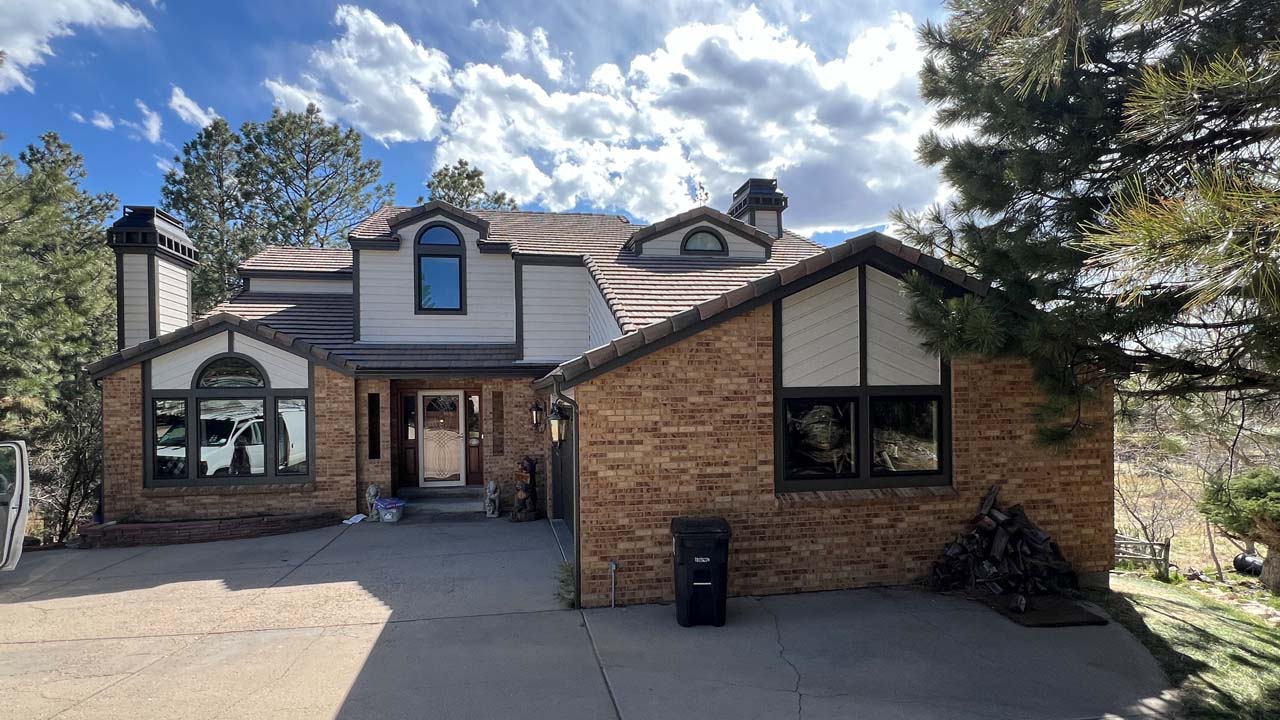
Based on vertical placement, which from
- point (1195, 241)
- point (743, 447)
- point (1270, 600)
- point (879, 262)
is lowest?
point (1270, 600)

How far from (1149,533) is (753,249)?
9516mm

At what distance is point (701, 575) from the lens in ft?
21.0

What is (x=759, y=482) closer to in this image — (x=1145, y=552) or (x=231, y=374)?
(x=1145, y=552)

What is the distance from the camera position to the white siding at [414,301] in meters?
12.8

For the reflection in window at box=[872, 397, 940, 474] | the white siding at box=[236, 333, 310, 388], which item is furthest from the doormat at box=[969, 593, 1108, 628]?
the white siding at box=[236, 333, 310, 388]

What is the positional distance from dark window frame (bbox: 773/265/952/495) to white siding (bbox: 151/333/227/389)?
9684mm

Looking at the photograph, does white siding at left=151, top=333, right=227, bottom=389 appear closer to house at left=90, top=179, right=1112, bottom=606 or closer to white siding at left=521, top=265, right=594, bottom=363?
house at left=90, top=179, right=1112, bottom=606

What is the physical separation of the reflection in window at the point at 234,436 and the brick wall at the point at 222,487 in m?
0.38

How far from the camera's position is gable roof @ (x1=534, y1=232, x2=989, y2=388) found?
6797mm

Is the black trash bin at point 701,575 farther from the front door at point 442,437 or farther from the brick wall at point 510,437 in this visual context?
the front door at point 442,437

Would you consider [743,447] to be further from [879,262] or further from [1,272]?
[1,272]

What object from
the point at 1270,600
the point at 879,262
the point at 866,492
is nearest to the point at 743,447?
the point at 866,492

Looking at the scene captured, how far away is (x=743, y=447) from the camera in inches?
285

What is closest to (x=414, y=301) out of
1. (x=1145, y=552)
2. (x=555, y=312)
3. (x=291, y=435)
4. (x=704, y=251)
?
(x=555, y=312)
